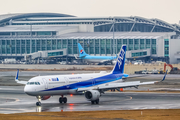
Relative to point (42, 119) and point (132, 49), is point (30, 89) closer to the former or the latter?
point (42, 119)

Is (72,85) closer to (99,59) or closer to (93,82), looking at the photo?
(93,82)

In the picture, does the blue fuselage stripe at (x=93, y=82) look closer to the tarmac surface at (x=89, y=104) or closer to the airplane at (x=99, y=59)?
the tarmac surface at (x=89, y=104)

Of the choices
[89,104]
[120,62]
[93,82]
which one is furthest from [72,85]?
[120,62]

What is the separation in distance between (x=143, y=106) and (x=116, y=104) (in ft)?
15.5

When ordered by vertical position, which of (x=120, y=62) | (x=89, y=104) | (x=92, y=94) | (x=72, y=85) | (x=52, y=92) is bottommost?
(x=89, y=104)

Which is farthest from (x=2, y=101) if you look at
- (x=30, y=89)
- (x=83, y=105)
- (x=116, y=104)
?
(x=116, y=104)

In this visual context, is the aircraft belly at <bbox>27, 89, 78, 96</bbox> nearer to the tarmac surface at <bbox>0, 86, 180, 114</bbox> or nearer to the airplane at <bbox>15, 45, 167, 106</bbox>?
the airplane at <bbox>15, 45, 167, 106</bbox>

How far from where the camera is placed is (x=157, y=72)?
125375mm

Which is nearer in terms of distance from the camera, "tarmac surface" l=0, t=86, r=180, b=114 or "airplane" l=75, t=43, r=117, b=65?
"tarmac surface" l=0, t=86, r=180, b=114

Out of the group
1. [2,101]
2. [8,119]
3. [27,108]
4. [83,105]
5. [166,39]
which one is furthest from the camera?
[166,39]

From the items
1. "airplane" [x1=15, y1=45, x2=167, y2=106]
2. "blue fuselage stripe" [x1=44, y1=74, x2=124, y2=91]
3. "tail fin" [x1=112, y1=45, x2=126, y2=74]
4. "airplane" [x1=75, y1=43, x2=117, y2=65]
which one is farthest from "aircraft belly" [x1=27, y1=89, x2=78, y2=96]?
"airplane" [x1=75, y1=43, x2=117, y2=65]

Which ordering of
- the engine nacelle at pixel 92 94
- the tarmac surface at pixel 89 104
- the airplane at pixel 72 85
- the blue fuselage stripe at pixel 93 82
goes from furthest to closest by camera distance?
1. the blue fuselage stripe at pixel 93 82
2. the engine nacelle at pixel 92 94
3. the airplane at pixel 72 85
4. the tarmac surface at pixel 89 104

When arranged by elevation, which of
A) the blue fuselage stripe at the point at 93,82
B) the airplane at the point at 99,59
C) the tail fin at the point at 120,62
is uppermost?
the tail fin at the point at 120,62

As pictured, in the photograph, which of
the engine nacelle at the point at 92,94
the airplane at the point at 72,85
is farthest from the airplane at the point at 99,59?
the engine nacelle at the point at 92,94
